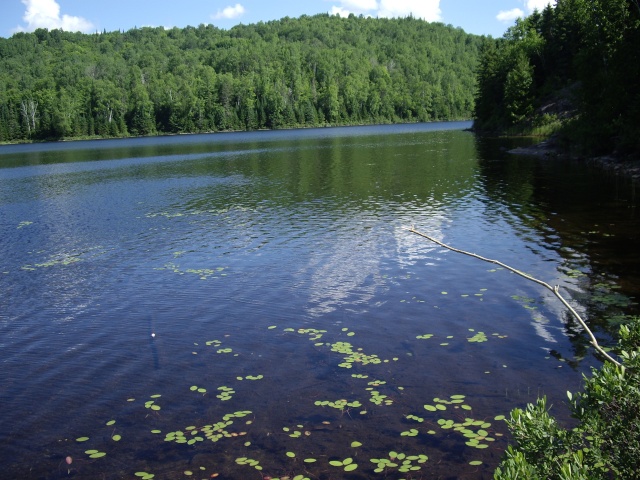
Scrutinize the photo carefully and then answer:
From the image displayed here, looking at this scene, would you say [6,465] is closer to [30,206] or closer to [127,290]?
[127,290]

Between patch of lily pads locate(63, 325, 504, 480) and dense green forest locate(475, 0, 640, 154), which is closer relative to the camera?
patch of lily pads locate(63, 325, 504, 480)

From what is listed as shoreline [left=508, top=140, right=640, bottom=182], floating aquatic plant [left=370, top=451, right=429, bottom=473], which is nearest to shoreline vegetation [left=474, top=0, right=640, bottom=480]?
shoreline [left=508, top=140, right=640, bottom=182]

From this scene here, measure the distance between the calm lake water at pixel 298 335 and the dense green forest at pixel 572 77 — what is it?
13.6m

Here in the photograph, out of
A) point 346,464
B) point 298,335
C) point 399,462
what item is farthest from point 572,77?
point 346,464

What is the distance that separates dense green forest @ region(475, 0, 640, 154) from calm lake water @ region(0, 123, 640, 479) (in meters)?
13.6

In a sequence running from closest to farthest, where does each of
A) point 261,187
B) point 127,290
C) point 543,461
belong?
point 543,461 → point 127,290 → point 261,187

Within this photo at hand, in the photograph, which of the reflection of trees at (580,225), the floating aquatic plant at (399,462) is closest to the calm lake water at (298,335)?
the floating aquatic plant at (399,462)

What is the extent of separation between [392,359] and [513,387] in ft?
9.37

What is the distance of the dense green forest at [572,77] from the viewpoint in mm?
43094

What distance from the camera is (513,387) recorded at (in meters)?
11.5

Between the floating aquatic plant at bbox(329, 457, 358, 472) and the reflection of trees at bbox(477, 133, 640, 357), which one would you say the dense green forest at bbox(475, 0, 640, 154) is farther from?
the floating aquatic plant at bbox(329, 457, 358, 472)

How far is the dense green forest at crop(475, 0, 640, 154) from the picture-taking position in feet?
141

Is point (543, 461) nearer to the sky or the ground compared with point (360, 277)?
nearer to the sky

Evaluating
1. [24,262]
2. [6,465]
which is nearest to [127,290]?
[24,262]
